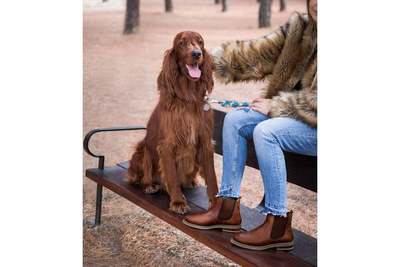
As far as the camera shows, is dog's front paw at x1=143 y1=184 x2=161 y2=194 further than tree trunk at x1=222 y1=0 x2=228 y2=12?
No

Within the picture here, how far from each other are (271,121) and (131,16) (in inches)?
79.1

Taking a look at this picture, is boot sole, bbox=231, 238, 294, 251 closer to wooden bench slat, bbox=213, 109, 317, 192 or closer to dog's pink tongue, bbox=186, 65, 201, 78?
wooden bench slat, bbox=213, 109, 317, 192

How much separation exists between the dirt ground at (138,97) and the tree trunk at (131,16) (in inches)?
1.7

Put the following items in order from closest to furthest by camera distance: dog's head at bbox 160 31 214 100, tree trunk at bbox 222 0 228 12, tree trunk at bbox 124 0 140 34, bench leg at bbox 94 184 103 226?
dog's head at bbox 160 31 214 100, bench leg at bbox 94 184 103 226, tree trunk at bbox 124 0 140 34, tree trunk at bbox 222 0 228 12

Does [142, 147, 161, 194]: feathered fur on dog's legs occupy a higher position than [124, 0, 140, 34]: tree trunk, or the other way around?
[124, 0, 140, 34]: tree trunk

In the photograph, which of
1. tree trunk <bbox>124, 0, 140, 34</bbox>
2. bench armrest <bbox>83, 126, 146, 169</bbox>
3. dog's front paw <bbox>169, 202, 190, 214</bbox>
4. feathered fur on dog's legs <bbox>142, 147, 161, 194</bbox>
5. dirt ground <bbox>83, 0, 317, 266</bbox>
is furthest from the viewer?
tree trunk <bbox>124, 0, 140, 34</bbox>

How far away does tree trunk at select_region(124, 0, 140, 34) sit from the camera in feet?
12.5

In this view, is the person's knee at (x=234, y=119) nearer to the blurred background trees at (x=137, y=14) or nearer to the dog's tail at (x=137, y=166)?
the dog's tail at (x=137, y=166)

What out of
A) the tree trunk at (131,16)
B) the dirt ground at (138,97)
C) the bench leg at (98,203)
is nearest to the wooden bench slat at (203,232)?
the bench leg at (98,203)

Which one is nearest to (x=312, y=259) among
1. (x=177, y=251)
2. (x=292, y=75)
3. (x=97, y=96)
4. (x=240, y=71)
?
(x=292, y=75)

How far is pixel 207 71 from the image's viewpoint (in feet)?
8.05

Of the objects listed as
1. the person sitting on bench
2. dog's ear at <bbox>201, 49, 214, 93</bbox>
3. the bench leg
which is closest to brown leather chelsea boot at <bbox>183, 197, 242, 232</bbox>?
the person sitting on bench

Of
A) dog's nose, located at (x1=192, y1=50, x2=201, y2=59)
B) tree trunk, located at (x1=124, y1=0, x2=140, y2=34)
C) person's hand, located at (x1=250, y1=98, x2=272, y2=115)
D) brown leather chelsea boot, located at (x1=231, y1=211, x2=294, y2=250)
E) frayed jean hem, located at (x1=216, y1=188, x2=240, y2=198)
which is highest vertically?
tree trunk, located at (x1=124, y1=0, x2=140, y2=34)
